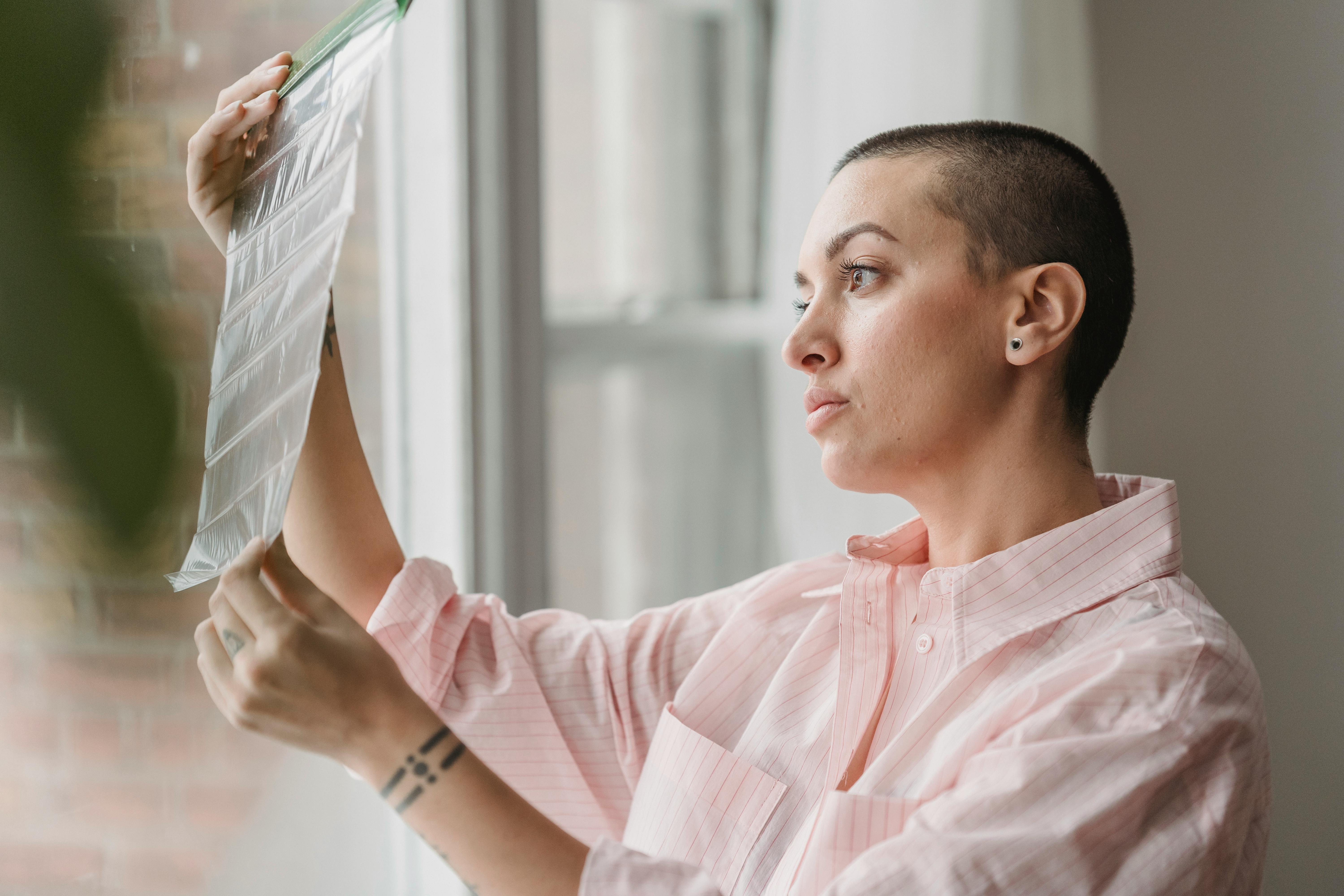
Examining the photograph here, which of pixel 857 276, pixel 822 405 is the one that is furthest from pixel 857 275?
pixel 822 405

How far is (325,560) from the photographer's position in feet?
3.13

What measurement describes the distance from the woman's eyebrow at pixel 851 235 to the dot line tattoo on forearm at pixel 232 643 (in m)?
0.63

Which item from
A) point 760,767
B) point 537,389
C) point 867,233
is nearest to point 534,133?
point 537,389

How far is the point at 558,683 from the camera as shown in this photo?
43.3 inches

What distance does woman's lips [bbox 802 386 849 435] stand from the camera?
3.22ft

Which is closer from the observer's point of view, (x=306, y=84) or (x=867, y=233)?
(x=306, y=84)

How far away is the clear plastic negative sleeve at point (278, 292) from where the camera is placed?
0.59 metres

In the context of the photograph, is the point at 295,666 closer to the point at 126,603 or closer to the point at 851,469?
the point at 126,603

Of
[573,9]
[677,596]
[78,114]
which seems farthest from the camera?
[677,596]

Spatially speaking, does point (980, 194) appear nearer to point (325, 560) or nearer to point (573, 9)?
point (325, 560)

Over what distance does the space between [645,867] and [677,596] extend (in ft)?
4.50

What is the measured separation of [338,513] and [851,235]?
54 centimetres

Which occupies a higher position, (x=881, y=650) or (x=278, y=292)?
(x=278, y=292)

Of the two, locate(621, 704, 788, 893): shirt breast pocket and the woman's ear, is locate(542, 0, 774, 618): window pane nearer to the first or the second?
locate(621, 704, 788, 893): shirt breast pocket
